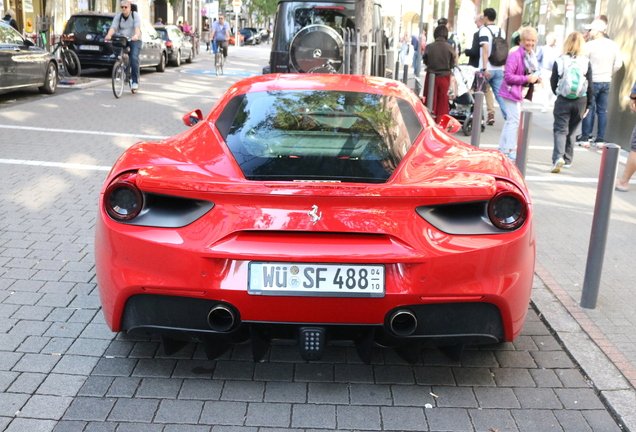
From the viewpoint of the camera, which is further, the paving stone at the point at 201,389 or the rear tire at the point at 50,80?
the rear tire at the point at 50,80

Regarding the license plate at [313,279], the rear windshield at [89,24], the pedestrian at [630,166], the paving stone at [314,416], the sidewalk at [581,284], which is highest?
the rear windshield at [89,24]

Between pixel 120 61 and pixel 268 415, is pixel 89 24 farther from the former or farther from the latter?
pixel 268 415

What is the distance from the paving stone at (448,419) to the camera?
3.16 meters

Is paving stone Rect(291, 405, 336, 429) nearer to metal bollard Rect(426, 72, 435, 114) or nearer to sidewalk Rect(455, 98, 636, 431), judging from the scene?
sidewalk Rect(455, 98, 636, 431)

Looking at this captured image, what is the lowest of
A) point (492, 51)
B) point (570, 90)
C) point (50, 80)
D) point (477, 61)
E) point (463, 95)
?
point (50, 80)

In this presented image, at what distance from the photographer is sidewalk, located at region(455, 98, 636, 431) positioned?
3.73m

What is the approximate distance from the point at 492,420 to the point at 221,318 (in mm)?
1246

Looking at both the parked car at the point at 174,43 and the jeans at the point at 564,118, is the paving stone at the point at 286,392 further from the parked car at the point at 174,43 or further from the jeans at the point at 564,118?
the parked car at the point at 174,43

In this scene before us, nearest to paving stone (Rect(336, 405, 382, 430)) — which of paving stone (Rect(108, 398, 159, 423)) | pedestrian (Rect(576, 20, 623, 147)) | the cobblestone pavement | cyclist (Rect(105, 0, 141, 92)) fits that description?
the cobblestone pavement

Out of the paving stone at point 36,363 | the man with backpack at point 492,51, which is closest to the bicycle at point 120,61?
the man with backpack at point 492,51

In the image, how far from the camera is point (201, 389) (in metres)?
3.46

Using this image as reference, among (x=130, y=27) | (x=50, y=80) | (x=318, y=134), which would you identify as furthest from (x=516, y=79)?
(x=50, y=80)

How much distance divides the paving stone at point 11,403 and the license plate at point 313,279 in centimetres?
113

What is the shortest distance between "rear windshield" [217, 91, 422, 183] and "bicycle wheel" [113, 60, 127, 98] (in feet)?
40.6
